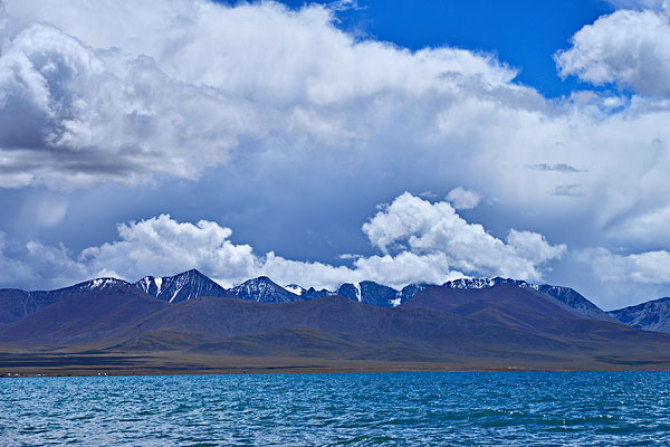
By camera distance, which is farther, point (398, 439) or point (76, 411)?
point (76, 411)


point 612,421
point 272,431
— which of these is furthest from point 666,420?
point 272,431

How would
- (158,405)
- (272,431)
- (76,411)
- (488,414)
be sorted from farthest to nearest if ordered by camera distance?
(158,405) < (76,411) < (488,414) < (272,431)

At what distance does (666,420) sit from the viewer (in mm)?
86188

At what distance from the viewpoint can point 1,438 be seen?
7388cm

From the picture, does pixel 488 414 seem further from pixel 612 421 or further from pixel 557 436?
Answer: pixel 557 436

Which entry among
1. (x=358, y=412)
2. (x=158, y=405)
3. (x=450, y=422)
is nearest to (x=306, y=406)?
(x=358, y=412)

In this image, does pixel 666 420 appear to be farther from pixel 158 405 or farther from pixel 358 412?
pixel 158 405

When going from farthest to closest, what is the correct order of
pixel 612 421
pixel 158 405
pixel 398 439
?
pixel 158 405 → pixel 612 421 → pixel 398 439

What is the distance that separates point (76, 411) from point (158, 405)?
12925mm

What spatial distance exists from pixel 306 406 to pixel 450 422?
32.0m

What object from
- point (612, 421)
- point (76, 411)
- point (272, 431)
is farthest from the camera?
point (76, 411)

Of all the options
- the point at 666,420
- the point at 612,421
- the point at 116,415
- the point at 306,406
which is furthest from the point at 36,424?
the point at 666,420

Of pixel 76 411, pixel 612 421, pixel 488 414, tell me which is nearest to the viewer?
pixel 612 421

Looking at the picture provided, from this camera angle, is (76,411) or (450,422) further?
(76,411)
